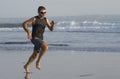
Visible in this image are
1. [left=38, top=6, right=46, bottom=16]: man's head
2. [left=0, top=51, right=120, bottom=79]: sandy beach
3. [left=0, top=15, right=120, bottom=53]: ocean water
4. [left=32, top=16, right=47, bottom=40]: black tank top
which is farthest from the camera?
[left=0, top=15, right=120, bottom=53]: ocean water

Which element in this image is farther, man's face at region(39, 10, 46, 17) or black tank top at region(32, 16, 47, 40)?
black tank top at region(32, 16, 47, 40)

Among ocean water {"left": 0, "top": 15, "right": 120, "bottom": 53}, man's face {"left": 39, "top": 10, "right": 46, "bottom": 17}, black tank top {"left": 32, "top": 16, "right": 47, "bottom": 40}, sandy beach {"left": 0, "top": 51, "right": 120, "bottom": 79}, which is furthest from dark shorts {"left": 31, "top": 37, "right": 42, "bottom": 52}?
ocean water {"left": 0, "top": 15, "right": 120, "bottom": 53}

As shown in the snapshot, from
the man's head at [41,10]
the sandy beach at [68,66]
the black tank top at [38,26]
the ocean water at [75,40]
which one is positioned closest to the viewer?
the man's head at [41,10]

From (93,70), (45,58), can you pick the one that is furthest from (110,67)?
(45,58)

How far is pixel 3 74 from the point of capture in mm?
14664

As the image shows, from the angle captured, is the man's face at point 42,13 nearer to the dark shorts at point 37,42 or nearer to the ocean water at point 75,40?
the dark shorts at point 37,42

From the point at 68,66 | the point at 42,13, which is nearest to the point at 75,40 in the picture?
the point at 68,66

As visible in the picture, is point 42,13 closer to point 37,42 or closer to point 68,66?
point 37,42

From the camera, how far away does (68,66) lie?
55.2 ft

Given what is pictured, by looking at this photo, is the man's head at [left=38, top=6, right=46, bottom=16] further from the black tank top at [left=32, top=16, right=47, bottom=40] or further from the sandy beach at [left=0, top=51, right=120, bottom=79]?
the sandy beach at [left=0, top=51, right=120, bottom=79]

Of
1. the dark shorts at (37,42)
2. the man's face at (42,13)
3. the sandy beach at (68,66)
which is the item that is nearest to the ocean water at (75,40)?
the sandy beach at (68,66)

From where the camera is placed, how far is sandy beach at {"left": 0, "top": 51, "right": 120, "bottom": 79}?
14.4 meters

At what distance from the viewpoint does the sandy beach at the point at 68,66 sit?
47.4ft

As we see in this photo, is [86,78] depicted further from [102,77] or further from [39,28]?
[39,28]
